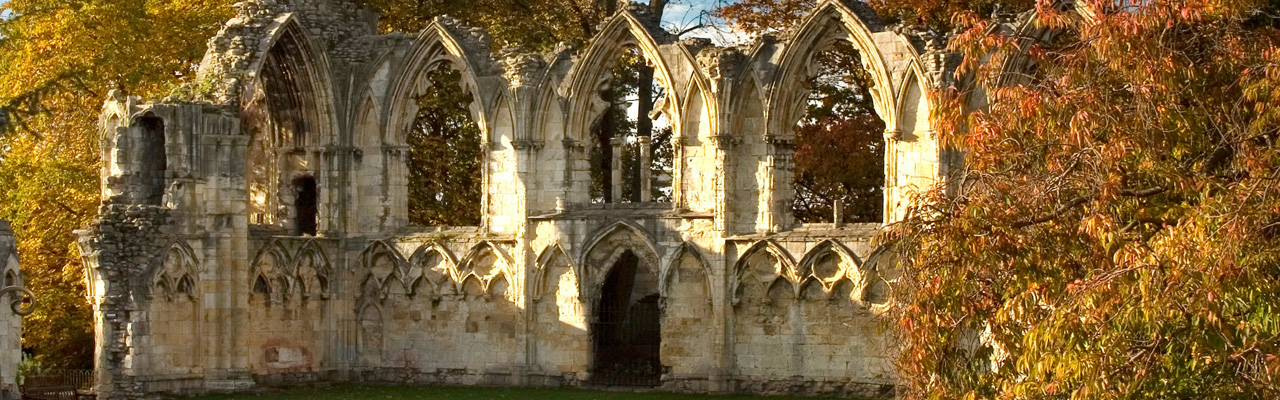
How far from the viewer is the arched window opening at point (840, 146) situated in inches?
1384

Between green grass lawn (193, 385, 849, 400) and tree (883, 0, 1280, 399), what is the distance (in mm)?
10468

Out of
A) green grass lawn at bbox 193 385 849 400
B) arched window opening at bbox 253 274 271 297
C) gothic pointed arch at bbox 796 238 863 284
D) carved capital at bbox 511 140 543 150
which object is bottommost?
green grass lawn at bbox 193 385 849 400

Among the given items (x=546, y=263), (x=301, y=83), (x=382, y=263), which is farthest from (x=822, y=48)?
(x=301, y=83)

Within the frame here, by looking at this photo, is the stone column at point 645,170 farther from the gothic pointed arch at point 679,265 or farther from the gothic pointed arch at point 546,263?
the gothic pointed arch at point 546,263

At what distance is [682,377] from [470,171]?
9828mm

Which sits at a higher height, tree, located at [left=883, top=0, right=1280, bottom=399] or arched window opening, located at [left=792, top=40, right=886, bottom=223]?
arched window opening, located at [left=792, top=40, right=886, bottom=223]

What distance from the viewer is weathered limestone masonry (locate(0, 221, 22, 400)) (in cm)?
2542

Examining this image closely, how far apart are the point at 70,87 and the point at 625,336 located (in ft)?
30.4

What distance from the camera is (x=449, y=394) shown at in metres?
28.3

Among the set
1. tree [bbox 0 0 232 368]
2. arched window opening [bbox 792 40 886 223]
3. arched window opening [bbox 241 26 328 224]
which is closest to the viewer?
arched window opening [bbox 241 26 328 224]

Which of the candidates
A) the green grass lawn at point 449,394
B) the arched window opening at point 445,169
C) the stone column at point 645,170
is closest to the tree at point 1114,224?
the green grass lawn at point 449,394

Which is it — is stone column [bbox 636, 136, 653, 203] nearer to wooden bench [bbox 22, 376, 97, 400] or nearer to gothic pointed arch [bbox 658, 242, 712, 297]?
gothic pointed arch [bbox 658, 242, 712, 297]

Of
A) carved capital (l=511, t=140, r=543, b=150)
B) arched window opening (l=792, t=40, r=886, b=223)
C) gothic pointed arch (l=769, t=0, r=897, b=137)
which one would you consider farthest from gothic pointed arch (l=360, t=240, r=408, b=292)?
arched window opening (l=792, t=40, r=886, b=223)

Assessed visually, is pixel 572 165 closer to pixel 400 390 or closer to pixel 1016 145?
pixel 400 390
